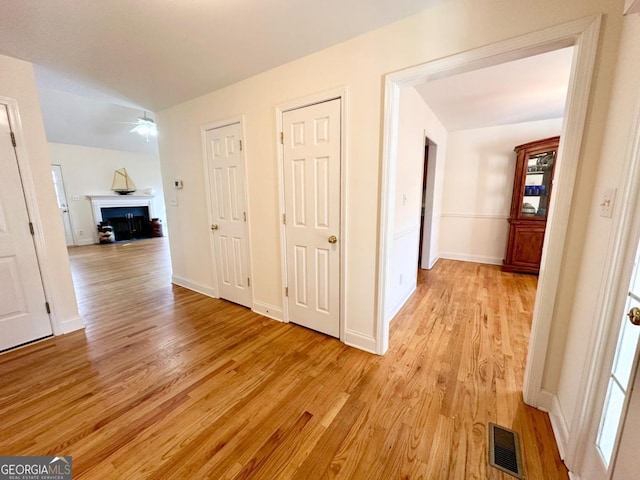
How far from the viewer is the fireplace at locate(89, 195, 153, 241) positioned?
724 centimetres

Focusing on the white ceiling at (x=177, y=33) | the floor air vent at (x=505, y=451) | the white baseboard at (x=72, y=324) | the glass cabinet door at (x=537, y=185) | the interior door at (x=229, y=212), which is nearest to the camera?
the floor air vent at (x=505, y=451)

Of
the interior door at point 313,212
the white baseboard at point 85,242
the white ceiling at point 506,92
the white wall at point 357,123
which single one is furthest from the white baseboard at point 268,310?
the white baseboard at point 85,242

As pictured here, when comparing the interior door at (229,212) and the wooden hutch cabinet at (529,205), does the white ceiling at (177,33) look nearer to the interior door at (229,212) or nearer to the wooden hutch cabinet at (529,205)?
the interior door at (229,212)

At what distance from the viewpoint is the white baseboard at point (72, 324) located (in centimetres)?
242

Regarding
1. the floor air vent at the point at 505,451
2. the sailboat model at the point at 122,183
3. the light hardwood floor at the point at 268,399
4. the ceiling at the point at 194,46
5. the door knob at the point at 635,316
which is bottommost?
the light hardwood floor at the point at 268,399

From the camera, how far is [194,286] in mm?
3512

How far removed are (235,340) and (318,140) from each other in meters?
1.91

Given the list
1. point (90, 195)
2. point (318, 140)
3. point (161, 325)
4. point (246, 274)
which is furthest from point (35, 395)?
point (90, 195)

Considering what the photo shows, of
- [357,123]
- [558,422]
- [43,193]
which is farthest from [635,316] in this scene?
[43,193]

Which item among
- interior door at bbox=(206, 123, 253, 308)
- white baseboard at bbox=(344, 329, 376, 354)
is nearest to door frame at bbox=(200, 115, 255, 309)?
interior door at bbox=(206, 123, 253, 308)

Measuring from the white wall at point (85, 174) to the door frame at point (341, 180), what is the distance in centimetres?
771

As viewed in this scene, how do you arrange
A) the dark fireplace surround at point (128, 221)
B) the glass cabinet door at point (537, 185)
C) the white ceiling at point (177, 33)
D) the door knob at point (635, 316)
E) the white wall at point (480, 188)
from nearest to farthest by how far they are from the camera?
the door knob at point (635, 316)
the white ceiling at point (177, 33)
the glass cabinet door at point (537, 185)
the white wall at point (480, 188)
the dark fireplace surround at point (128, 221)

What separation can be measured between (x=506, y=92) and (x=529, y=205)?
1995mm

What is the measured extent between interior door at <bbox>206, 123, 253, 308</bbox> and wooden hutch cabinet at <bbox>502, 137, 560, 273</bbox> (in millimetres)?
4146
